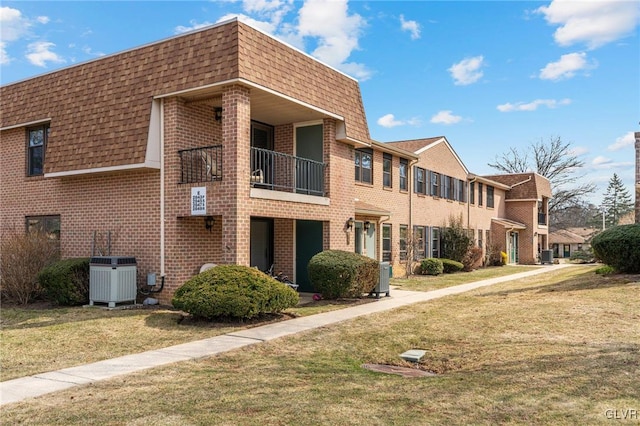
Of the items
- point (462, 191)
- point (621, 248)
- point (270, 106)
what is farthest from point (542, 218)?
point (270, 106)

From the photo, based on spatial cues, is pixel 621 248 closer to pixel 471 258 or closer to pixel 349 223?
pixel 349 223

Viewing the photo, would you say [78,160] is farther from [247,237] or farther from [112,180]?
[247,237]

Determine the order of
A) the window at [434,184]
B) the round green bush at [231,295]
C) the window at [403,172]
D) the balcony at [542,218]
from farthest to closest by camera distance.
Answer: the balcony at [542,218] < the window at [434,184] < the window at [403,172] < the round green bush at [231,295]

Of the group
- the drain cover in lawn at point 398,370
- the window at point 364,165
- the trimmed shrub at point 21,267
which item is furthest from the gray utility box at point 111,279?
the window at point 364,165

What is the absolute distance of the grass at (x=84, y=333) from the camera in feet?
25.3

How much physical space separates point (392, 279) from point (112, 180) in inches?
464

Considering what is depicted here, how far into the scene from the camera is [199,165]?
43.2ft

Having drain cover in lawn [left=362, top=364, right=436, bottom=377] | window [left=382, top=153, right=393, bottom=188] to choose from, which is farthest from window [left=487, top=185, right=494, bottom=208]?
drain cover in lawn [left=362, top=364, right=436, bottom=377]

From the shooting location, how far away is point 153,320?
35.1 ft

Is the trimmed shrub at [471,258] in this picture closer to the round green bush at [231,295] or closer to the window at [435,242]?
the window at [435,242]

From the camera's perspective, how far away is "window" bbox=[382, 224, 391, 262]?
72.0 ft

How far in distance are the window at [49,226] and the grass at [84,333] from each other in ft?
9.21

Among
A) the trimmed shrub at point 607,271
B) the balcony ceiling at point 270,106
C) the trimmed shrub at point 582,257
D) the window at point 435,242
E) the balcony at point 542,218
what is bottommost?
the trimmed shrub at point 582,257

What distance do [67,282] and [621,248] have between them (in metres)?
15.3
